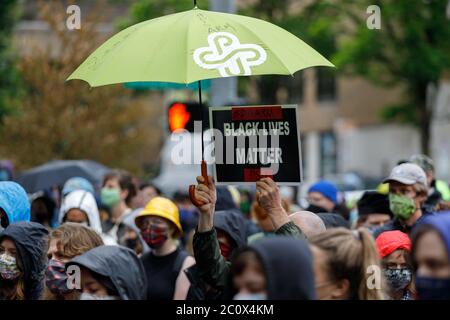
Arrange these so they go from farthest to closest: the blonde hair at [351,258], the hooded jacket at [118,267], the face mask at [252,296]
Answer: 1. the hooded jacket at [118,267]
2. the blonde hair at [351,258]
3. the face mask at [252,296]

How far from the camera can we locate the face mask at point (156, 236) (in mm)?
Answer: 7762

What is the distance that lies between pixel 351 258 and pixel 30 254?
7.20 feet

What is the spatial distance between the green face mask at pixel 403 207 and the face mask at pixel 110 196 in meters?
3.93

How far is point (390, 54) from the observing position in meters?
26.4

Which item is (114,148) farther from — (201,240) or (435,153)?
(201,240)

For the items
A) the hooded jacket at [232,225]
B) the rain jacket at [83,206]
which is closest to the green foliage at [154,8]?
the rain jacket at [83,206]

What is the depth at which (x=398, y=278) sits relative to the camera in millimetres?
5789

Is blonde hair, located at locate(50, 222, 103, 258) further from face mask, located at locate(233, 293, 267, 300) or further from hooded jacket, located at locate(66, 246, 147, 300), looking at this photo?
face mask, located at locate(233, 293, 267, 300)

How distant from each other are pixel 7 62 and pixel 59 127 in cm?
185

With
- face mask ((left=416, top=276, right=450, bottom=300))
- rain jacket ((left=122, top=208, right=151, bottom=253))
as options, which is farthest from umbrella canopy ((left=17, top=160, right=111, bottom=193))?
face mask ((left=416, top=276, right=450, bottom=300))

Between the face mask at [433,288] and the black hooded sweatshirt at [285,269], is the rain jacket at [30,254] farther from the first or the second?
the face mask at [433,288]

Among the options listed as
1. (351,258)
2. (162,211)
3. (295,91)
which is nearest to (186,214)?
(162,211)

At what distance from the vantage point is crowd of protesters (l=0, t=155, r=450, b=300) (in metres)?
3.73

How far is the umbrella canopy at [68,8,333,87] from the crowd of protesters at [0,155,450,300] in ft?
2.16
